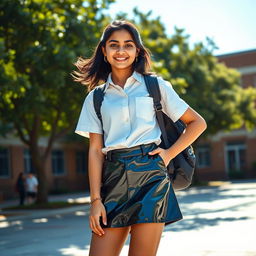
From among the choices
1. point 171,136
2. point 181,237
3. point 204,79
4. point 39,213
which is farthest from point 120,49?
point 204,79

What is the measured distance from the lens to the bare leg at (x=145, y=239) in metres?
2.96

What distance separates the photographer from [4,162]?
106 feet

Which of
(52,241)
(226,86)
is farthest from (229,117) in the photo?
(52,241)

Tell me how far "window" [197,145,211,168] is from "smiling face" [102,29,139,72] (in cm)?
4329

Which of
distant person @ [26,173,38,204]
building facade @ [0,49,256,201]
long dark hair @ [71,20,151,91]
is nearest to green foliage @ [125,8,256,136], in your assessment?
building facade @ [0,49,256,201]

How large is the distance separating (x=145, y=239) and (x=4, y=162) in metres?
30.5

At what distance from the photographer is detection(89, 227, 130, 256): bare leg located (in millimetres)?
2943

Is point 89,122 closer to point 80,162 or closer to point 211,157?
point 80,162

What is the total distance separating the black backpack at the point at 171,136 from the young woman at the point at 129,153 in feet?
0.12

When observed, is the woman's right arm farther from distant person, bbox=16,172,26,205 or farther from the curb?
distant person, bbox=16,172,26,205

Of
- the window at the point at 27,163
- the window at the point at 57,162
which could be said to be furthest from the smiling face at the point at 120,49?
the window at the point at 57,162

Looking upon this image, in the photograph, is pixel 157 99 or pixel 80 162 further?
pixel 80 162

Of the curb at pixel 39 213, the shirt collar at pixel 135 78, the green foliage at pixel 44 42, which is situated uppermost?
Answer: the green foliage at pixel 44 42

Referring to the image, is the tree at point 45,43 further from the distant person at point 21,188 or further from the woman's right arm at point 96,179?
the woman's right arm at point 96,179
